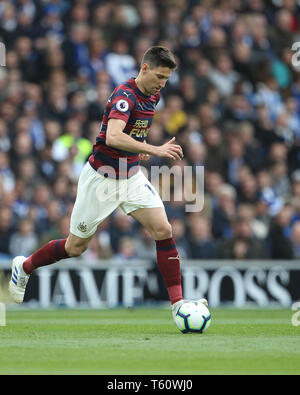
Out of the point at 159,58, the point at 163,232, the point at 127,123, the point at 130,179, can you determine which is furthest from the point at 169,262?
the point at 159,58

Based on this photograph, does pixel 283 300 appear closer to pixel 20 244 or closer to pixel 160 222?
pixel 20 244

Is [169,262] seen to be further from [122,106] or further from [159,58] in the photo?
[159,58]

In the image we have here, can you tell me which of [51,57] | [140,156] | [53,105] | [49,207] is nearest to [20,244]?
[49,207]

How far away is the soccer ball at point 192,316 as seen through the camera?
814 cm

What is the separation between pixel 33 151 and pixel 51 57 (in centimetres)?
199

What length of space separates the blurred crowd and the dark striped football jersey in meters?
5.04

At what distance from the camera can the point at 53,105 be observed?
15492 mm

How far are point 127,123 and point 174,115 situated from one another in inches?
303

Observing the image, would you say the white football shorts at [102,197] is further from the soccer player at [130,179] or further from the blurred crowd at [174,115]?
the blurred crowd at [174,115]

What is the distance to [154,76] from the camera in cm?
833

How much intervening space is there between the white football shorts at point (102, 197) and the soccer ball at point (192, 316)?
103 cm

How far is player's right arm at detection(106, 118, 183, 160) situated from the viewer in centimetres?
795

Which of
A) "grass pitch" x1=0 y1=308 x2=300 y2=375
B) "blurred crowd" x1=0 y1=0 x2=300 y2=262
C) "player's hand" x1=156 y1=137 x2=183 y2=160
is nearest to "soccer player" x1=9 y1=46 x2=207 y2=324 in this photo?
"player's hand" x1=156 y1=137 x2=183 y2=160

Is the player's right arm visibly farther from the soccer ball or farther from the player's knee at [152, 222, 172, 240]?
the soccer ball
